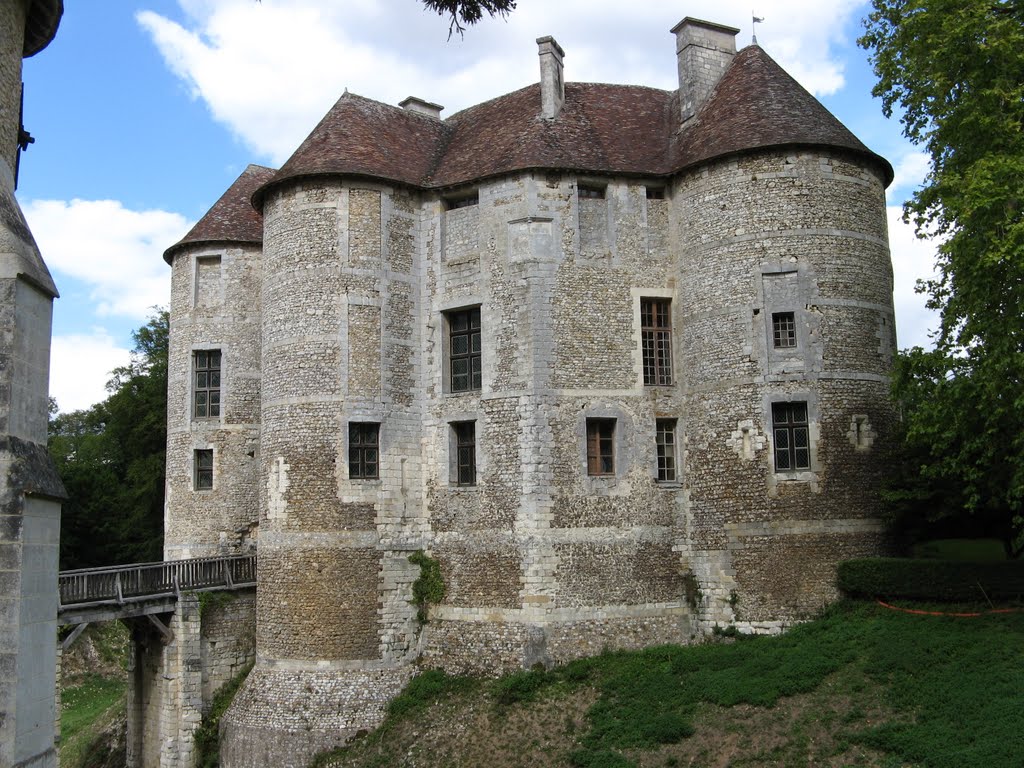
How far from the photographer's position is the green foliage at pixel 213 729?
21.9 m

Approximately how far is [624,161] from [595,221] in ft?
5.35

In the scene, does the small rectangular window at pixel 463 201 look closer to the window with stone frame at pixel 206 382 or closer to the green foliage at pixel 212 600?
the window with stone frame at pixel 206 382

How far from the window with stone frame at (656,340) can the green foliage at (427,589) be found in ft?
20.6

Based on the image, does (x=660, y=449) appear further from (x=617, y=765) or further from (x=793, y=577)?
(x=617, y=765)

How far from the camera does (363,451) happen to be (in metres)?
21.7

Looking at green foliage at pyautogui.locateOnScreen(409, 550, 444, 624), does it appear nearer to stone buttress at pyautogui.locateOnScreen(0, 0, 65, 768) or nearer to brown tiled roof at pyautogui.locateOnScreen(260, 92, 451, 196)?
brown tiled roof at pyautogui.locateOnScreen(260, 92, 451, 196)

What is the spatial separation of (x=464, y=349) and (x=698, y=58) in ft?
30.3

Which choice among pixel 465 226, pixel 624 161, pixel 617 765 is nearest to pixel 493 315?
pixel 465 226

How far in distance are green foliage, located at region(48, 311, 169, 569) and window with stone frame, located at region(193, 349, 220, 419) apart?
412 inches

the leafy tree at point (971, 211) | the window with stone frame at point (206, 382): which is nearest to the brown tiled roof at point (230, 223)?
the window with stone frame at point (206, 382)

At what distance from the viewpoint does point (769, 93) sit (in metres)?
22.3

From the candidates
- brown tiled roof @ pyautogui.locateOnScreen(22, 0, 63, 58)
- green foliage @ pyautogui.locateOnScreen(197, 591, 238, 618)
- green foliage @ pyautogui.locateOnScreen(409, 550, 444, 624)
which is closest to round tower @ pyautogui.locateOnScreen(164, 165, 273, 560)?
green foliage @ pyautogui.locateOnScreen(197, 591, 238, 618)

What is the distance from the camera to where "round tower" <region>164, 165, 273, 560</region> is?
85.4ft

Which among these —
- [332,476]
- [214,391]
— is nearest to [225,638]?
[332,476]
